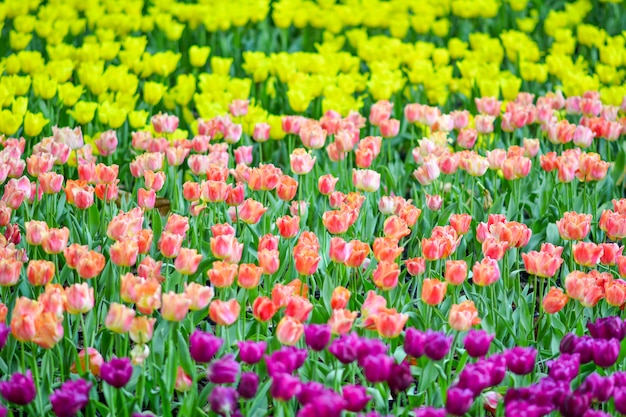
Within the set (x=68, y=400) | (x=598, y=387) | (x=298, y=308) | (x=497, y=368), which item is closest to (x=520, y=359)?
(x=497, y=368)

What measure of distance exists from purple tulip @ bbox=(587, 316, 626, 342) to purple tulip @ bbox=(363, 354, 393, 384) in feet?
2.07

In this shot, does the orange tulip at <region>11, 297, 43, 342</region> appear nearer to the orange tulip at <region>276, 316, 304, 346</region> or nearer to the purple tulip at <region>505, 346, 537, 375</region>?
the orange tulip at <region>276, 316, 304, 346</region>

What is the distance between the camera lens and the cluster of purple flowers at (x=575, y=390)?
2.19m

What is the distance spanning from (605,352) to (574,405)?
288 millimetres

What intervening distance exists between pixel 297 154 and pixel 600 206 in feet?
4.51

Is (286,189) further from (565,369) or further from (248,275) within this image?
(565,369)

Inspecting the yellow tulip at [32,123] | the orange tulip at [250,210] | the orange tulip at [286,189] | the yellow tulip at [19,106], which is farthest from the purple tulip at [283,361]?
the yellow tulip at [19,106]

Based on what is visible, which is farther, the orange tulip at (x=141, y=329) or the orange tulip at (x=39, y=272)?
the orange tulip at (x=39, y=272)

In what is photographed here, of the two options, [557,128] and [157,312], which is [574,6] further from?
[157,312]

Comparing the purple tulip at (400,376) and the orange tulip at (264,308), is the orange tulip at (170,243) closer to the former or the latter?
the orange tulip at (264,308)

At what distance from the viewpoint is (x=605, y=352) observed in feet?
7.96

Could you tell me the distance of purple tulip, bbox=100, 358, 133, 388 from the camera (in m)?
2.29

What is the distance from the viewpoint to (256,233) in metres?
3.57

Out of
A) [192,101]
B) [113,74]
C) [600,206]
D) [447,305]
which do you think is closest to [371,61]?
[192,101]
